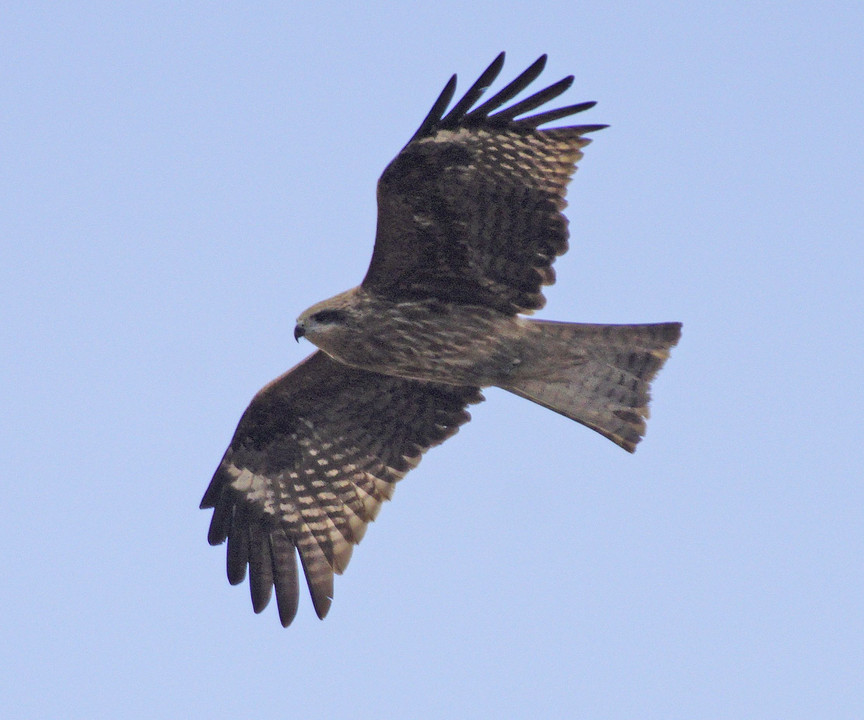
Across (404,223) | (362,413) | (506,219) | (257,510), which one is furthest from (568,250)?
(257,510)

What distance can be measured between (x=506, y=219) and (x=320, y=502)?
2726 millimetres

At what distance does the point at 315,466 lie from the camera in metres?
9.95

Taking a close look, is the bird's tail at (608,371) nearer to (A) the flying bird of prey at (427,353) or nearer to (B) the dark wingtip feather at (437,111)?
(A) the flying bird of prey at (427,353)

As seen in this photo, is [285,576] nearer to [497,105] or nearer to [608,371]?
[608,371]

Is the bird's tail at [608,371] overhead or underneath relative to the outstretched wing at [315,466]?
overhead

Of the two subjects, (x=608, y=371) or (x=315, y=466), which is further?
(x=315, y=466)

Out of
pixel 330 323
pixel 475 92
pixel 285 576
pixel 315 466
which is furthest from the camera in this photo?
pixel 315 466

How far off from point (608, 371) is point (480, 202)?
1489mm

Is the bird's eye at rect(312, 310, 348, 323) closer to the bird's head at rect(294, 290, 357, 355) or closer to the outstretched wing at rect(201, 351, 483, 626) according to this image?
the bird's head at rect(294, 290, 357, 355)

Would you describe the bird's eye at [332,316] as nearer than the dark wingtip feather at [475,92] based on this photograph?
No

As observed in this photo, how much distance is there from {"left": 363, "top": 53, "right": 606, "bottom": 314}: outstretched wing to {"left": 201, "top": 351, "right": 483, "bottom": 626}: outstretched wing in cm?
112

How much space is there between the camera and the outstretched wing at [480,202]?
26.7 ft

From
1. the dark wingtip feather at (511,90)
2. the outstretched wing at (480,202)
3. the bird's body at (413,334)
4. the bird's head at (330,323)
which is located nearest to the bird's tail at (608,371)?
the bird's body at (413,334)

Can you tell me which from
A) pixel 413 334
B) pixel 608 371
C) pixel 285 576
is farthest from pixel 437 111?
pixel 285 576
